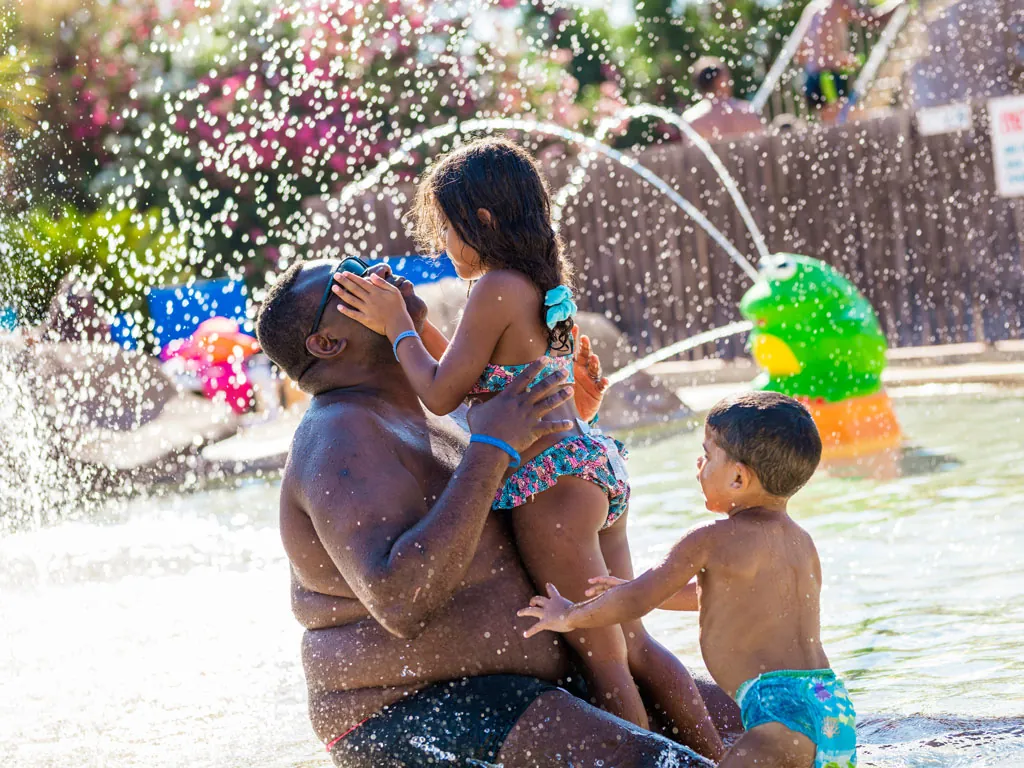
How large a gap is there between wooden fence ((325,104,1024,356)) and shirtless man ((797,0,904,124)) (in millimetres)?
2387

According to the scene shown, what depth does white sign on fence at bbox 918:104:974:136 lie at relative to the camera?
43.5ft

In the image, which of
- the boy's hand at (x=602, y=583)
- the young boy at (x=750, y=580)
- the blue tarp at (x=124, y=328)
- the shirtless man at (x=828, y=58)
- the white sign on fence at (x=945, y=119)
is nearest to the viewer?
the young boy at (x=750, y=580)

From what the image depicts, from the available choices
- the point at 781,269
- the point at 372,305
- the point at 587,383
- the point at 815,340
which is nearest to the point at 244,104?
the point at 781,269

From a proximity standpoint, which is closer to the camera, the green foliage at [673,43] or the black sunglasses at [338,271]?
the black sunglasses at [338,271]

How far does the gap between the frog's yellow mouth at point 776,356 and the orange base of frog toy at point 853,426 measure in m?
0.20

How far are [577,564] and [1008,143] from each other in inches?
449

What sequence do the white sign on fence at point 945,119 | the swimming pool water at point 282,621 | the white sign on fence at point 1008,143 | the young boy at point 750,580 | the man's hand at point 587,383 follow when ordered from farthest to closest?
the white sign on fence at point 945,119 < the white sign on fence at point 1008,143 < the swimming pool water at point 282,621 < the man's hand at point 587,383 < the young boy at point 750,580

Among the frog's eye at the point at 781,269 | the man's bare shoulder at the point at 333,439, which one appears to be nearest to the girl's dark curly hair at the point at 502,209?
the man's bare shoulder at the point at 333,439

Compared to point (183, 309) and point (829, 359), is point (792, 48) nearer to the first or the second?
point (183, 309)

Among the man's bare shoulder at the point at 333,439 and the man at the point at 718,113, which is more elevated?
the man at the point at 718,113

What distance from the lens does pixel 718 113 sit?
14.5 m

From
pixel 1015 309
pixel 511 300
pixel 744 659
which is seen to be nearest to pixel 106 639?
pixel 511 300

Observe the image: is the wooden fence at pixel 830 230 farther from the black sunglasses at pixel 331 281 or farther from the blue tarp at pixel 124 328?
the black sunglasses at pixel 331 281

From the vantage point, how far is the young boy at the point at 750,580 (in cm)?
278
